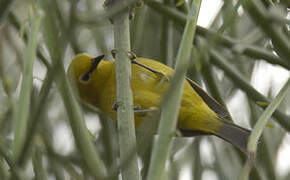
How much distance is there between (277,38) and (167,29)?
743 mm

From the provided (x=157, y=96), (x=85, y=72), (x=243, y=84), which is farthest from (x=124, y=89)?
(x=85, y=72)

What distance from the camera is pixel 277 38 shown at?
6.31 feet

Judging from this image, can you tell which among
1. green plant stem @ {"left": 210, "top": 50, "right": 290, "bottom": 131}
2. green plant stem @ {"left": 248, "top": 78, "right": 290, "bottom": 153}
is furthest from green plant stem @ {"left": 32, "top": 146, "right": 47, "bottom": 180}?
green plant stem @ {"left": 210, "top": 50, "right": 290, "bottom": 131}

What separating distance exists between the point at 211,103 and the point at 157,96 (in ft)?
1.02

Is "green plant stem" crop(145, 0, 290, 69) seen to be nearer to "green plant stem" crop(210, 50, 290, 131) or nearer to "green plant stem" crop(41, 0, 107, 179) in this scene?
"green plant stem" crop(210, 50, 290, 131)

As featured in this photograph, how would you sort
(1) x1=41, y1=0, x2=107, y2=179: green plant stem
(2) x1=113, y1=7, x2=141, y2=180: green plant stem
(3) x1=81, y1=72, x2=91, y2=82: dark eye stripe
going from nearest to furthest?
(1) x1=41, y1=0, x2=107, y2=179: green plant stem < (2) x1=113, y1=7, x2=141, y2=180: green plant stem < (3) x1=81, y1=72, x2=91, y2=82: dark eye stripe

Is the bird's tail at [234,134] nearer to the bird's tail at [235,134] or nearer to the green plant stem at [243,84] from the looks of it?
the bird's tail at [235,134]

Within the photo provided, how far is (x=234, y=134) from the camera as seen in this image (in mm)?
2211

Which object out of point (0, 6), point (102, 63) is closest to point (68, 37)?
point (0, 6)

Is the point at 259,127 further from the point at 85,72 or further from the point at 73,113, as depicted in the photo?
the point at 85,72

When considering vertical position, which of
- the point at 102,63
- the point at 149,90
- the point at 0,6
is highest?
the point at 0,6

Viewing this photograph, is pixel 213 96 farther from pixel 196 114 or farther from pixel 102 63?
pixel 102 63

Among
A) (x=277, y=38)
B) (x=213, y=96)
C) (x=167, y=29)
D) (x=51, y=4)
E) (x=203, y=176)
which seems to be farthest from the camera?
(x=203, y=176)

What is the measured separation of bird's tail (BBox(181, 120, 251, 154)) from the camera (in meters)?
2.14
